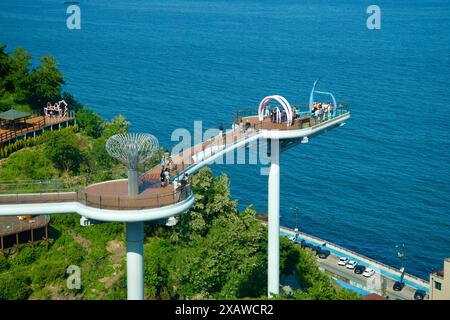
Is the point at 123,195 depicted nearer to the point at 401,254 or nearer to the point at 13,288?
the point at 13,288

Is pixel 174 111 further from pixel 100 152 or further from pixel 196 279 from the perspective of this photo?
pixel 196 279

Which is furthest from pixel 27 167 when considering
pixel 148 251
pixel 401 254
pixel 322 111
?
pixel 401 254

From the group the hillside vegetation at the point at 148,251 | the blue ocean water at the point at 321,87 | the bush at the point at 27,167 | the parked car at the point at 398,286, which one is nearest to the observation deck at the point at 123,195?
the hillside vegetation at the point at 148,251

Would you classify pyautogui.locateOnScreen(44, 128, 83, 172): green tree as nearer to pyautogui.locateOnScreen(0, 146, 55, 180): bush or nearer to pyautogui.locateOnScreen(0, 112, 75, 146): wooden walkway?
pyautogui.locateOnScreen(0, 146, 55, 180): bush

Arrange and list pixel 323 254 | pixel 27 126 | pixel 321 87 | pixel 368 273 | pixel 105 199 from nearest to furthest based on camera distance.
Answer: pixel 105 199 < pixel 27 126 < pixel 368 273 < pixel 323 254 < pixel 321 87

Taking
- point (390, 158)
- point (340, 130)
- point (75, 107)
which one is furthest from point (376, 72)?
point (75, 107)

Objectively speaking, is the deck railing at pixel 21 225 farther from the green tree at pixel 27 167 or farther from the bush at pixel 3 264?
the green tree at pixel 27 167

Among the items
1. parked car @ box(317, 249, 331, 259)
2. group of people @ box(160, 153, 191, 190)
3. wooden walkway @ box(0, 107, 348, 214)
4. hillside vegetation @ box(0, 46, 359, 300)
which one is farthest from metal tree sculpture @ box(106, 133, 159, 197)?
parked car @ box(317, 249, 331, 259)
